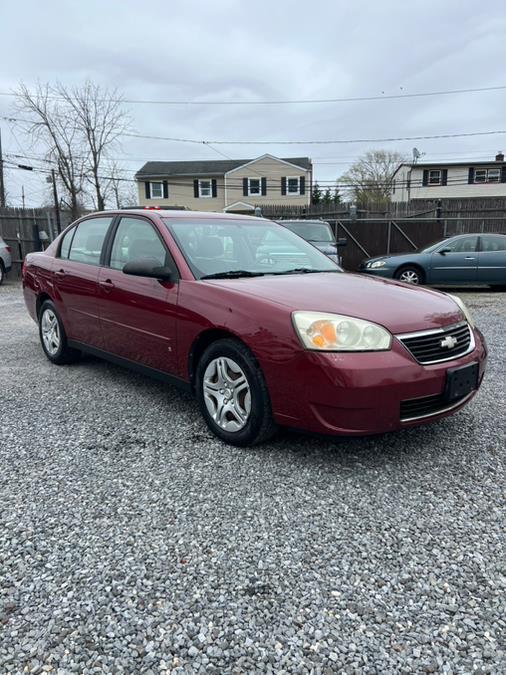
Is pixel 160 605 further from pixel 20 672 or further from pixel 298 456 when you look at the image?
pixel 298 456

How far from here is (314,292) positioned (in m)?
2.95

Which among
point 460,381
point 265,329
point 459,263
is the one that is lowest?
point 460,381

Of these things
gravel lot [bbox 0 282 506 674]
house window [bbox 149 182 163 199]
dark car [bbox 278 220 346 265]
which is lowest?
gravel lot [bbox 0 282 506 674]

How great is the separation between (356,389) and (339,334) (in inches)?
12.0

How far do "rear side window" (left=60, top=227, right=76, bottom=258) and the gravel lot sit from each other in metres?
1.99

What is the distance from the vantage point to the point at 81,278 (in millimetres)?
4312

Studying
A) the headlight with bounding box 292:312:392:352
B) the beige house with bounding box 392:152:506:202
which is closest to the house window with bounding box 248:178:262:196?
the beige house with bounding box 392:152:506:202

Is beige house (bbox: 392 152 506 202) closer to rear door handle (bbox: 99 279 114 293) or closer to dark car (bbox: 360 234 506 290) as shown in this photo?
dark car (bbox: 360 234 506 290)

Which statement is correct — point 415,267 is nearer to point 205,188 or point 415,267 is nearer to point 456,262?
point 456,262

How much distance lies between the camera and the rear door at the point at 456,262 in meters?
10.6

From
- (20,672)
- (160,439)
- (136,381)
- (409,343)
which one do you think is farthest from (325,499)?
(136,381)

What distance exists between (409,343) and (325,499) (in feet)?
3.10

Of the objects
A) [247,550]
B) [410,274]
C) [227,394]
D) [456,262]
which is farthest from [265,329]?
[456,262]

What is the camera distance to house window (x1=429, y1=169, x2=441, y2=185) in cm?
3538
